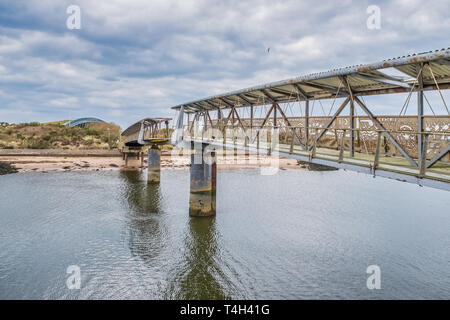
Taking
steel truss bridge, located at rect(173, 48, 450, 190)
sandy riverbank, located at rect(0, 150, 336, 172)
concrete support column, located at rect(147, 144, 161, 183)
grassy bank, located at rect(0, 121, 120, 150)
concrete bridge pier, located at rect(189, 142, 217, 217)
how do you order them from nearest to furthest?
1. steel truss bridge, located at rect(173, 48, 450, 190)
2. concrete bridge pier, located at rect(189, 142, 217, 217)
3. concrete support column, located at rect(147, 144, 161, 183)
4. sandy riverbank, located at rect(0, 150, 336, 172)
5. grassy bank, located at rect(0, 121, 120, 150)

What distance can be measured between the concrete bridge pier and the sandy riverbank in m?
32.4

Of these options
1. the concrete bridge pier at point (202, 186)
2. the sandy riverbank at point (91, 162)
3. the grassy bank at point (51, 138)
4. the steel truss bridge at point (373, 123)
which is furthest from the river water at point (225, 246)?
the grassy bank at point (51, 138)

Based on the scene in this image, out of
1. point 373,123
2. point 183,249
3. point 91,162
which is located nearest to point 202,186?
point 183,249

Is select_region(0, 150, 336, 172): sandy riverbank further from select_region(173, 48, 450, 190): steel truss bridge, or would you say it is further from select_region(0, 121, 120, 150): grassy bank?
select_region(173, 48, 450, 190): steel truss bridge

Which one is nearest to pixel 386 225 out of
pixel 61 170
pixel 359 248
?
pixel 359 248

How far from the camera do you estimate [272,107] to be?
55.1 ft

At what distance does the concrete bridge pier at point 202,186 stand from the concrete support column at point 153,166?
1712 centimetres

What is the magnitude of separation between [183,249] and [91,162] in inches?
1852

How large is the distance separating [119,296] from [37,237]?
30.5 ft

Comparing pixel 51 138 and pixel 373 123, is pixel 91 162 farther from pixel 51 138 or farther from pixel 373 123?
pixel 373 123

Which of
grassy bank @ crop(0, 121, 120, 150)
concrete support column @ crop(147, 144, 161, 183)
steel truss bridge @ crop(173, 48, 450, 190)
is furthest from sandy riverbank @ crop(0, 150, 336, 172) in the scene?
steel truss bridge @ crop(173, 48, 450, 190)

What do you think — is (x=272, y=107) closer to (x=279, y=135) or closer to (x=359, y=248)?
(x=279, y=135)

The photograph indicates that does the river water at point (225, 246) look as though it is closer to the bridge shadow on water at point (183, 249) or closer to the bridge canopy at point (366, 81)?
the bridge shadow on water at point (183, 249)

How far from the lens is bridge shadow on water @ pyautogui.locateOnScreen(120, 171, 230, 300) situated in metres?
12.3
